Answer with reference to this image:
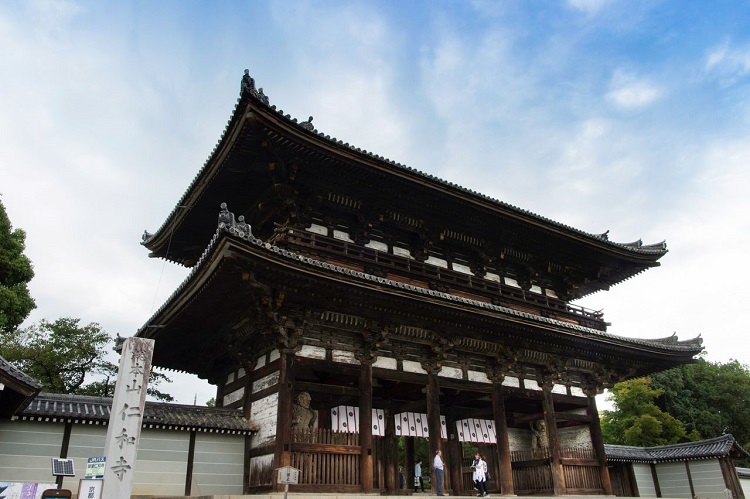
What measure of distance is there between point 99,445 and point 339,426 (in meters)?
5.63

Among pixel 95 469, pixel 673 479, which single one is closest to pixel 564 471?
pixel 673 479

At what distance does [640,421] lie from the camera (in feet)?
133

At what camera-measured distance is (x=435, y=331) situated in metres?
14.6

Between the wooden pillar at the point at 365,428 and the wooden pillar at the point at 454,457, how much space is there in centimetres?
535

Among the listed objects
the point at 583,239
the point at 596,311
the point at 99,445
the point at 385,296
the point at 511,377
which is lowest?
the point at 99,445

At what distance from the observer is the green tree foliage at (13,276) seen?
2361 cm

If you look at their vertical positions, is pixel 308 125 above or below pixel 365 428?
above

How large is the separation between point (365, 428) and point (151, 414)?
193 inches

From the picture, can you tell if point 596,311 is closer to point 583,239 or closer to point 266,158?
point 583,239

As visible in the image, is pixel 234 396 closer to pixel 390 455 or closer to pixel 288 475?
pixel 390 455

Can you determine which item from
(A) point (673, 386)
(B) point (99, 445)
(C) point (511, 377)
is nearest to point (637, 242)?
(C) point (511, 377)

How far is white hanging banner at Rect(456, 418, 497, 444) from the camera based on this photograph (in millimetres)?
16797

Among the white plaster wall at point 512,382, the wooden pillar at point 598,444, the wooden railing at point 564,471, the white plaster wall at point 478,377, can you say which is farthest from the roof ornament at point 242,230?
the wooden pillar at point 598,444

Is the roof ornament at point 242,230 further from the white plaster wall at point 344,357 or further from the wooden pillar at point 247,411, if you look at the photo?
the wooden pillar at point 247,411
